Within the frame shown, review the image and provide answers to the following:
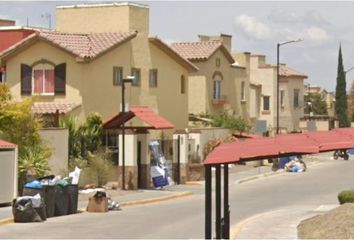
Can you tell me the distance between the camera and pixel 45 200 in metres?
29.4

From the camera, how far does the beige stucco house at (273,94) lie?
81.5 metres

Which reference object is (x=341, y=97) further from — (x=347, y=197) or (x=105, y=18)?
(x=347, y=197)

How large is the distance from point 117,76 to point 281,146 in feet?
104

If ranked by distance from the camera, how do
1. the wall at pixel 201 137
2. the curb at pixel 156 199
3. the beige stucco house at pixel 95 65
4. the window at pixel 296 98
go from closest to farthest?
the curb at pixel 156 199 < the beige stucco house at pixel 95 65 < the wall at pixel 201 137 < the window at pixel 296 98

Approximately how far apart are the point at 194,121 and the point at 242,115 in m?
8.78

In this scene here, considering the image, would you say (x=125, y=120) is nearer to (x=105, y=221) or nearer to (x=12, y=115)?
(x=12, y=115)

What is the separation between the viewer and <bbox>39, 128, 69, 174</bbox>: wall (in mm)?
36750

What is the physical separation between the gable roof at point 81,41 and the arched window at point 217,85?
711 inches

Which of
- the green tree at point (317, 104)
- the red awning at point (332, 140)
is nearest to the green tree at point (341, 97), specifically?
the green tree at point (317, 104)

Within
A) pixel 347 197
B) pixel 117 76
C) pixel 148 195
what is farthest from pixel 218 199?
pixel 117 76

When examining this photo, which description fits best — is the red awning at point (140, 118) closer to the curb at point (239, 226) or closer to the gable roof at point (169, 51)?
the gable roof at point (169, 51)

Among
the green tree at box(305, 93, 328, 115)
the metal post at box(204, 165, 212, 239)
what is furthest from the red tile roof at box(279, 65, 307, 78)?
the metal post at box(204, 165, 212, 239)

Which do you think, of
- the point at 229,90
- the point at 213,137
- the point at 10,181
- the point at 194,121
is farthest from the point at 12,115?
the point at 229,90

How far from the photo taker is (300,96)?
9000 centimetres
